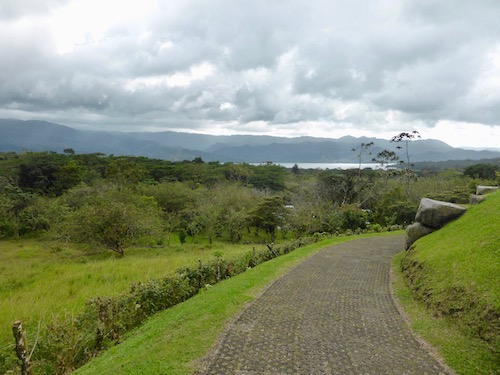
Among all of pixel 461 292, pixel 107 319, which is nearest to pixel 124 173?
pixel 107 319

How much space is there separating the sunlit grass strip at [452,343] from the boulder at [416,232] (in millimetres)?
6917

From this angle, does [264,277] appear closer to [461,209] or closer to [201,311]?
[201,311]

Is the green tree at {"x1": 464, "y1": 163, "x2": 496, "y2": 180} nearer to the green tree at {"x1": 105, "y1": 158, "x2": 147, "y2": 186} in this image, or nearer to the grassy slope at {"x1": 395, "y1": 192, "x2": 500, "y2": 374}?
the grassy slope at {"x1": 395, "y1": 192, "x2": 500, "y2": 374}

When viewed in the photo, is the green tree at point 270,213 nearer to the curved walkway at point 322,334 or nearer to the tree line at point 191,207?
the tree line at point 191,207

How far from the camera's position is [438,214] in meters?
15.1

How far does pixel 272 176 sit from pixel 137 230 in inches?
2166

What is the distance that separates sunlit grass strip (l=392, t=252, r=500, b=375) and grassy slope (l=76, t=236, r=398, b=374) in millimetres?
4507

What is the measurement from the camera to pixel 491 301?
7.20 meters

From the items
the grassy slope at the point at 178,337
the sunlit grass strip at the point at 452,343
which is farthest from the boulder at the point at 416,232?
→ the grassy slope at the point at 178,337

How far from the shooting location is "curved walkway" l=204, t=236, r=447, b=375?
19.9 ft

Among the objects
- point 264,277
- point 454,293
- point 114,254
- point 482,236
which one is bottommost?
point 114,254

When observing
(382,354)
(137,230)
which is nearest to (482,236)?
(382,354)

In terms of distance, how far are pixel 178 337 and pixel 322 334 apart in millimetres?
3264

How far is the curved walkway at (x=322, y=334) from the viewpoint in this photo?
19.9 ft
